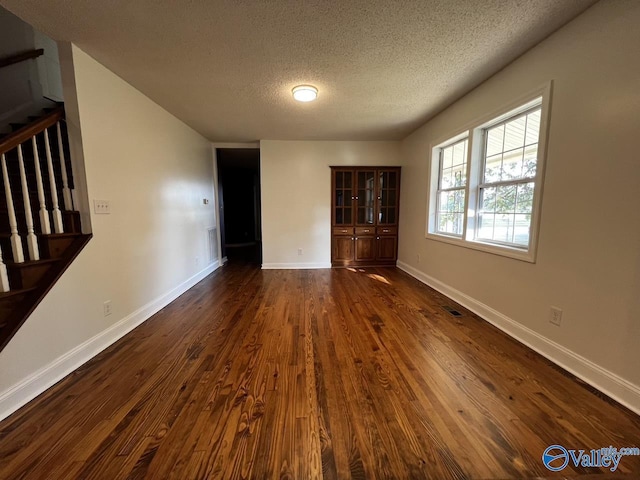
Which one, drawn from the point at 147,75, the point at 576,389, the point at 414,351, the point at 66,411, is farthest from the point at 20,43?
the point at 576,389

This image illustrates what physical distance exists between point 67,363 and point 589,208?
377cm

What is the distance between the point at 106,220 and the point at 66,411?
145 cm

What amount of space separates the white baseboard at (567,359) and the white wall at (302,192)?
9.23 ft

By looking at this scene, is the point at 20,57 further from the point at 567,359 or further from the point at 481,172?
the point at 567,359

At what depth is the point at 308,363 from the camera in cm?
180

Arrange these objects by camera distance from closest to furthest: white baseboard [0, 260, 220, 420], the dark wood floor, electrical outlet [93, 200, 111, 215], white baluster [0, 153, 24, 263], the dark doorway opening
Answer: the dark wood floor, white baseboard [0, 260, 220, 420], white baluster [0, 153, 24, 263], electrical outlet [93, 200, 111, 215], the dark doorway opening

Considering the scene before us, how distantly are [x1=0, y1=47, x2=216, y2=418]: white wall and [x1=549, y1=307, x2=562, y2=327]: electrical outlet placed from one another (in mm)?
3601

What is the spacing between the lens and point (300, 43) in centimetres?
191

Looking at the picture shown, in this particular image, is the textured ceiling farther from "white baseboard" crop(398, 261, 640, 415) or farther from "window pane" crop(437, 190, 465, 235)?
"white baseboard" crop(398, 261, 640, 415)

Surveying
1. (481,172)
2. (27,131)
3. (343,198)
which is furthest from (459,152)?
(27,131)

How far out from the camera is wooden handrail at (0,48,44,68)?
256 centimetres

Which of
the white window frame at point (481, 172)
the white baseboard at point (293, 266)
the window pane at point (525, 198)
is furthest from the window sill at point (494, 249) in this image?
the white baseboard at point (293, 266)

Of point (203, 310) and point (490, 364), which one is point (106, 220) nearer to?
point (203, 310)

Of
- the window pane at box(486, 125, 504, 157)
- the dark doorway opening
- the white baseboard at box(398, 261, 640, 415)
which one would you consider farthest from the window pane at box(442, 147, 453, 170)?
the dark doorway opening
